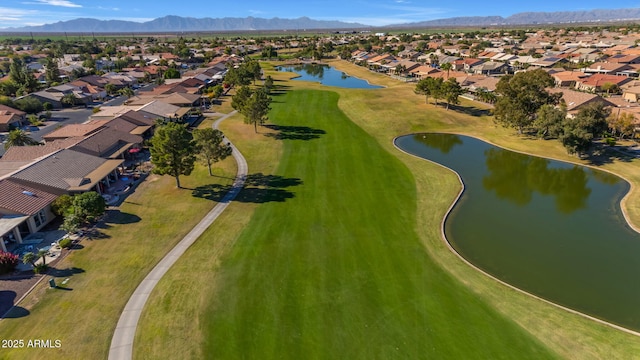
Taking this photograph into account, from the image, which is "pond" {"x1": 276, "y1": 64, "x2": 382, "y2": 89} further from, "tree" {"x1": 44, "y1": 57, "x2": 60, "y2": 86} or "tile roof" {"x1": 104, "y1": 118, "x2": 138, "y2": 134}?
"tree" {"x1": 44, "y1": 57, "x2": 60, "y2": 86}

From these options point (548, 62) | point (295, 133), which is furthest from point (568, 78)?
point (295, 133)

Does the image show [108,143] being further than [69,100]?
No

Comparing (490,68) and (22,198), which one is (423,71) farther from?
(22,198)

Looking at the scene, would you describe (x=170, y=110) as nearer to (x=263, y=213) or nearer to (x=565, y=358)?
(x=263, y=213)

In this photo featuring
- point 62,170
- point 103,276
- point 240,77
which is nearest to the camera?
point 103,276

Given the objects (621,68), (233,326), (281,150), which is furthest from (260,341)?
(621,68)

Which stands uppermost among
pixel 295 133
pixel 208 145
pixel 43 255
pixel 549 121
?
pixel 549 121
